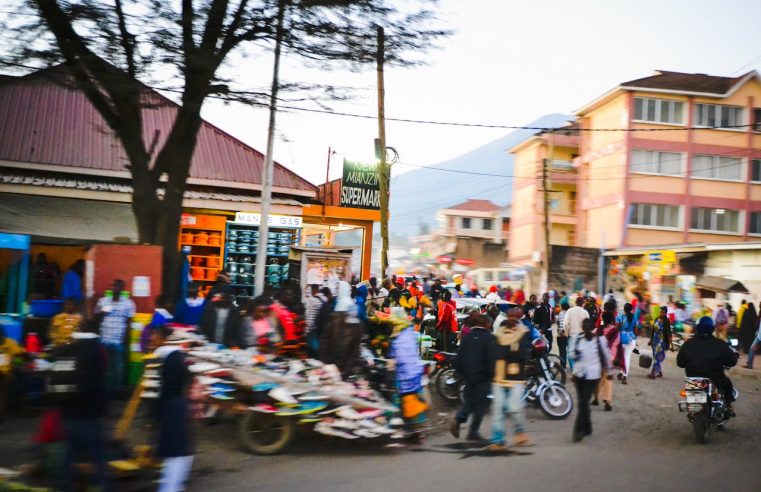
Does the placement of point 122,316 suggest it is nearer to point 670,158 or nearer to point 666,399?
point 666,399

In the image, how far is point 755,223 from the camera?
1831 inches

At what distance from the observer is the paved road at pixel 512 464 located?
8.38m

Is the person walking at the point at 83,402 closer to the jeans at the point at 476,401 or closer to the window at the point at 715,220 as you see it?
the jeans at the point at 476,401

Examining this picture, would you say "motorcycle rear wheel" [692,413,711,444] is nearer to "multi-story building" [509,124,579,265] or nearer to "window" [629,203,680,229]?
"window" [629,203,680,229]

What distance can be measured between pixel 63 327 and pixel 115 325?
829 mm

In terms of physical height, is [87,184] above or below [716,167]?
below

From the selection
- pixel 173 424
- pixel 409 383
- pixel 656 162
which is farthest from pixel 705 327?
pixel 656 162

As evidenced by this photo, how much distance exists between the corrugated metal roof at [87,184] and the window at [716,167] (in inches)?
1267

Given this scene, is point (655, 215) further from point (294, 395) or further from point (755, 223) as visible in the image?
point (294, 395)

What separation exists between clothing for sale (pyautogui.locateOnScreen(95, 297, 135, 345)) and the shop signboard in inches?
444

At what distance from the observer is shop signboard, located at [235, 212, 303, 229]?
76.6 ft

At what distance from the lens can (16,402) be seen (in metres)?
11.3

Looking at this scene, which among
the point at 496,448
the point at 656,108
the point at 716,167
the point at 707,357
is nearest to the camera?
the point at 496,448

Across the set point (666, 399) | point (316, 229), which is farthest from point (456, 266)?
point (666, 399)
